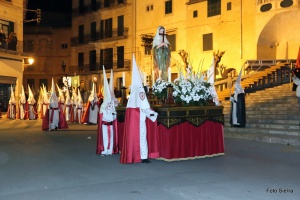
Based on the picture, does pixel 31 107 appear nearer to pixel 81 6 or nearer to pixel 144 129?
pixel 144 129

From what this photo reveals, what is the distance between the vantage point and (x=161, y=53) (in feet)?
33.8

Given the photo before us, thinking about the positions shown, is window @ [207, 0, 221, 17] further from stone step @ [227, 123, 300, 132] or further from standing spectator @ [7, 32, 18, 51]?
stone step @ [227, 123, 300, 132]

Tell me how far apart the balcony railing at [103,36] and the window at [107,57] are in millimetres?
1340

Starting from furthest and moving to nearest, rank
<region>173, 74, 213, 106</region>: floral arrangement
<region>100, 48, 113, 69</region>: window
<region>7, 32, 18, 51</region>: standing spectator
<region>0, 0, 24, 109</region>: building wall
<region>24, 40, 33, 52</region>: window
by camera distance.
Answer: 1. <region>24, 40, 33, 52</region>: window
2. <region>100, 48, 113, 69</region>: window
3. <region>7, 32, 18, 51</region>: standing spectator
4. <region>0, 0, 24, 109</region>: building wall
5. <region>173, 74, 213, 106</region>: floral arrangement

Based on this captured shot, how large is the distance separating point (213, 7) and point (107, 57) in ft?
47.2

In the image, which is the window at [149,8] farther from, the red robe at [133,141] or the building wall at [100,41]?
the red robe at [133,141]

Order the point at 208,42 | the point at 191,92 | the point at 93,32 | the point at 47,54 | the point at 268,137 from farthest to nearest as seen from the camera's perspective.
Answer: the point at 47,54 < the point at 93,32 < the point at 208,42 < the point at 268,137 < the point at 191,92

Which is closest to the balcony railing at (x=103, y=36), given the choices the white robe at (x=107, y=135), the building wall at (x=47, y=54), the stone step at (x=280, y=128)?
the building wall at (x=47, y=54)

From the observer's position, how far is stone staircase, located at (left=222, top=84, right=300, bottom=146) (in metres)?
12.0

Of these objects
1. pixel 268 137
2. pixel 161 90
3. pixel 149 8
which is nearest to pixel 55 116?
pixel 161 90

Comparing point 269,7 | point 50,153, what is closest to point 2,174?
point 50,153

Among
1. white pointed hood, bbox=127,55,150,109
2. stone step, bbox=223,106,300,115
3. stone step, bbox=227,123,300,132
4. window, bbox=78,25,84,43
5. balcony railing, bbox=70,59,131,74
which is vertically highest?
window, bbox=78,25,84,43

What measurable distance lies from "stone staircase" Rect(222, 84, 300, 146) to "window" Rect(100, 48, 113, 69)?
2308 cm

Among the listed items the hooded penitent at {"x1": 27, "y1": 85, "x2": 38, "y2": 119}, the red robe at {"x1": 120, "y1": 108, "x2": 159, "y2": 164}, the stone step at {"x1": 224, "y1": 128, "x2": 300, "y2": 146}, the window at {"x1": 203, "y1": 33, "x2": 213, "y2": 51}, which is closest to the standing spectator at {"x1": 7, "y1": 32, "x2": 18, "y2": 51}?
the hooded penitent at {"x1": 27, "y1": 85, "x2": 38, "y2": 119}
